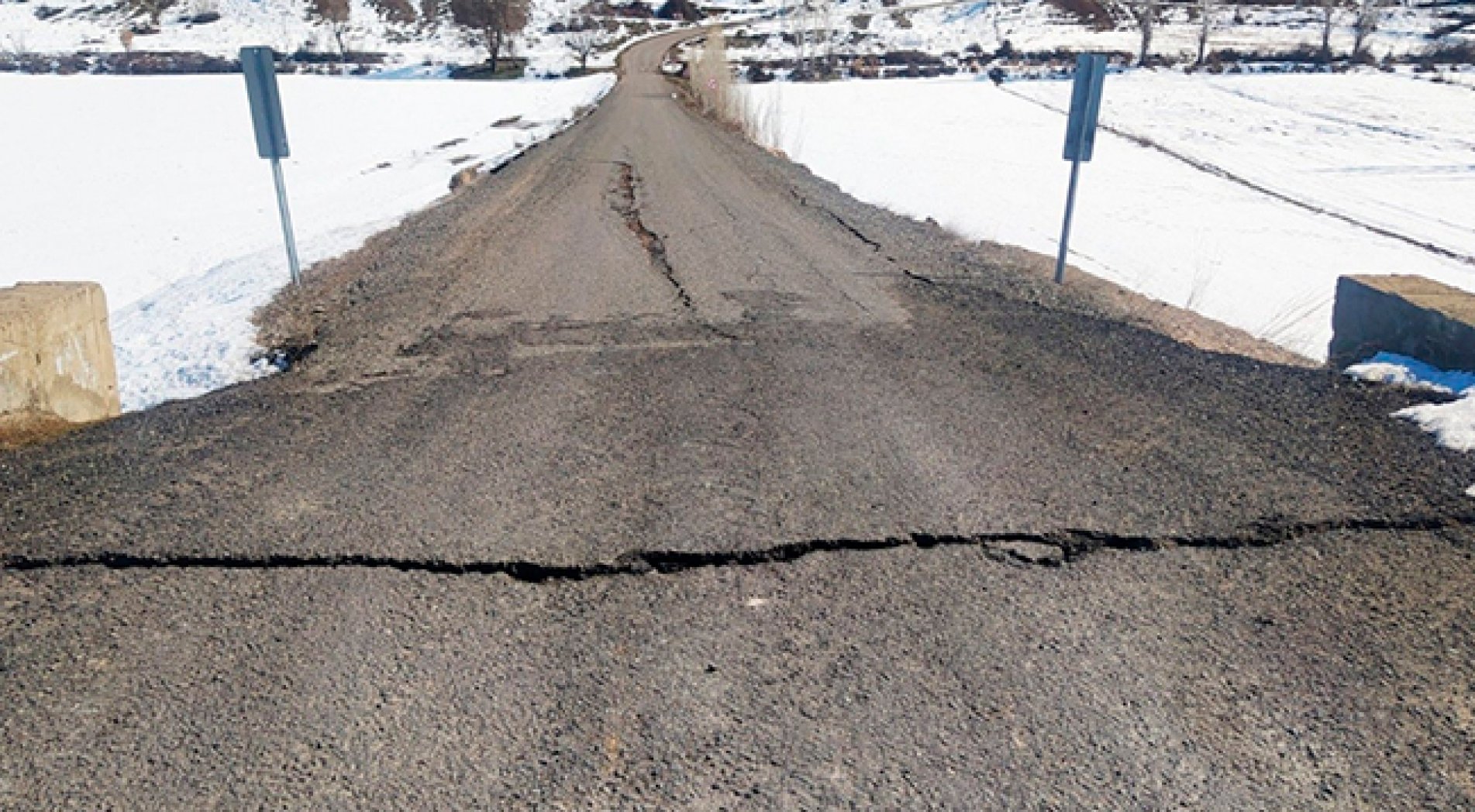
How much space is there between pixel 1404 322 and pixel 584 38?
2561 inches

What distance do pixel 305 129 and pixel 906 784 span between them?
32560 mm

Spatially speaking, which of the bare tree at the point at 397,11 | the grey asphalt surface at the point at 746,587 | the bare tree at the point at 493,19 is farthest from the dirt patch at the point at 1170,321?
the bare tree at the point at 397,11

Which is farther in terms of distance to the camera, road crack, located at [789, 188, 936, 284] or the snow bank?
road crack, located at [789, 188, 936, 284]

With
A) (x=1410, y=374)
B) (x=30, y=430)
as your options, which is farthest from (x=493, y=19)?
(x=1410, y=374)

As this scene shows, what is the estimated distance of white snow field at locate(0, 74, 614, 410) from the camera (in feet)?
25.4

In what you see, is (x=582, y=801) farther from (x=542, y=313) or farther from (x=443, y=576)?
(x=542, y=313)

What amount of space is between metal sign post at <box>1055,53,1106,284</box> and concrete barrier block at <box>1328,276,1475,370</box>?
245 cm

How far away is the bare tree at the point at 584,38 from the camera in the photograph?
2460 inches

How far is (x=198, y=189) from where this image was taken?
2056cm


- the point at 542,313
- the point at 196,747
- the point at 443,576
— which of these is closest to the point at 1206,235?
the point at 542,313

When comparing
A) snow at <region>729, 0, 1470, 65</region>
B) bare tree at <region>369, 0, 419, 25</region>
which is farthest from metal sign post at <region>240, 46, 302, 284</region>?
bare tree at <region>369, 0, 419, 25</region>

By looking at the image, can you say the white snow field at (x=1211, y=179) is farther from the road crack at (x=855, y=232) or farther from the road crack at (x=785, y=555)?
the road crack at (x=785, y=555)

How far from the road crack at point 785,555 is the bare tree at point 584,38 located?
59537mm

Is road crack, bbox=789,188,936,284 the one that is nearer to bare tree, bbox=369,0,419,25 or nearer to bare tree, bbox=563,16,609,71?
bare tree, bbox=563,16,609,71
